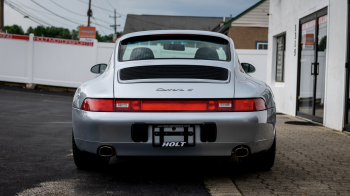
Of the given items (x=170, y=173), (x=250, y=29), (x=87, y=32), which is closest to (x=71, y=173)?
(x=170, y=173)

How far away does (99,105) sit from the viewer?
12.4 feet

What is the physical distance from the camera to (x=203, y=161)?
535cm

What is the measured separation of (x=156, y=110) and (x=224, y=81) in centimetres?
73

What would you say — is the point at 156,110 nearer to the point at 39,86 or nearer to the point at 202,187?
the point at 202,187

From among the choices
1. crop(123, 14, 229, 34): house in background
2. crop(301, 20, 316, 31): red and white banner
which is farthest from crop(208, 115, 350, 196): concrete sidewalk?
crop(123, 14, 229, 34): house in background

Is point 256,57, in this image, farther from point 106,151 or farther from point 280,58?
point 106,151

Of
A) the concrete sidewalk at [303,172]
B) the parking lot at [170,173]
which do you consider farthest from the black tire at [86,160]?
the concrete sidewalk at [303,172]

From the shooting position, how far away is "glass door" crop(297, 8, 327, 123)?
31.9 feet

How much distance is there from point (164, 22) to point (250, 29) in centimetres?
4730

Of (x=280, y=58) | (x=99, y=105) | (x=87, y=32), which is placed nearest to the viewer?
(x=99, y=105)

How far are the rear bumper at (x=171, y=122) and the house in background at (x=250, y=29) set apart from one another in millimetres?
23489

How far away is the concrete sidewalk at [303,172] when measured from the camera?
389 cm

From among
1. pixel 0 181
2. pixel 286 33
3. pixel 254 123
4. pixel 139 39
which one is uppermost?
pixel 286 33

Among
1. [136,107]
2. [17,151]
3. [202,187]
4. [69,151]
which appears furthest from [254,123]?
[17,151]
